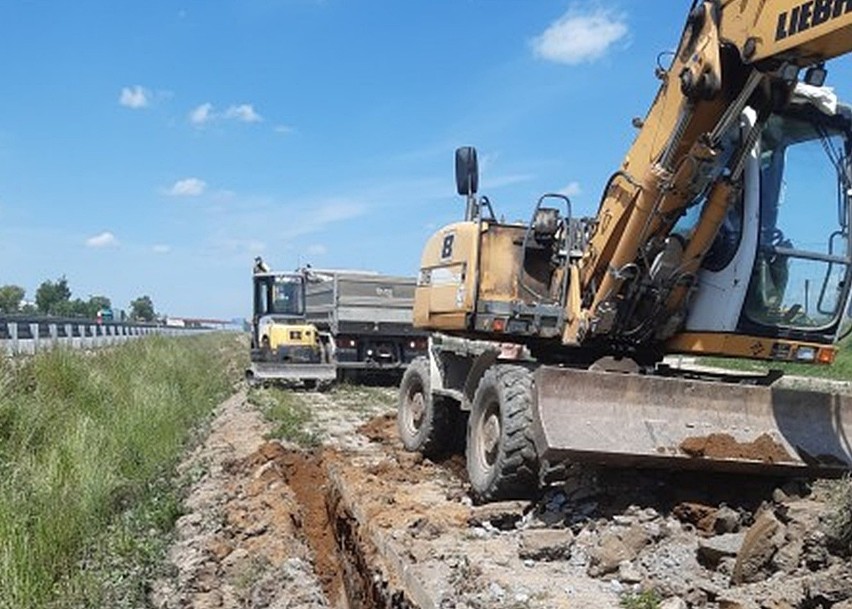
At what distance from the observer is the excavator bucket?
6.32 m

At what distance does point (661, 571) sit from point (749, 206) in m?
3.13

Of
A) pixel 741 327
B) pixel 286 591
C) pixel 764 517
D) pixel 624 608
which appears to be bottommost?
pixel 286 591

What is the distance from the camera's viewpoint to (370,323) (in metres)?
19.6

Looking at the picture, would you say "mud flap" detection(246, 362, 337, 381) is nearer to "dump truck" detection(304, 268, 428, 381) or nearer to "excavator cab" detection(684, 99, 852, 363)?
"dump truck" detection(304, 268, 428, 381)

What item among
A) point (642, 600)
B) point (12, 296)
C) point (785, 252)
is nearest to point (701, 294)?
point (785, 252)

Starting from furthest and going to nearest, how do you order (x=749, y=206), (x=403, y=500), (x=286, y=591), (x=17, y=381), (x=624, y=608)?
1. (x=17, y=381)
2. (x=403, y=500)
3. (x=749, y=206)
4. (x=286, y=591)
5. (x=624, y=608)

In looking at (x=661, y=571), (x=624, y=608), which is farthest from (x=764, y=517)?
(x=624, y=608)

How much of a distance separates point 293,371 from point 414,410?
336 inches

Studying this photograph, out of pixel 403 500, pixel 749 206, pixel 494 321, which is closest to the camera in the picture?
pixel 749 206

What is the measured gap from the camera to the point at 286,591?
6344 millimetres

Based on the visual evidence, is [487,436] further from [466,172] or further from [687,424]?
[466,172]

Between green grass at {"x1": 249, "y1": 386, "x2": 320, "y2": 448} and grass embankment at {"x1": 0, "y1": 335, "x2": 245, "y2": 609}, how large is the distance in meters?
1.14

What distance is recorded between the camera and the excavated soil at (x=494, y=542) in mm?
4828

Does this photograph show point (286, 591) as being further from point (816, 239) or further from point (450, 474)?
point (816, 239)
